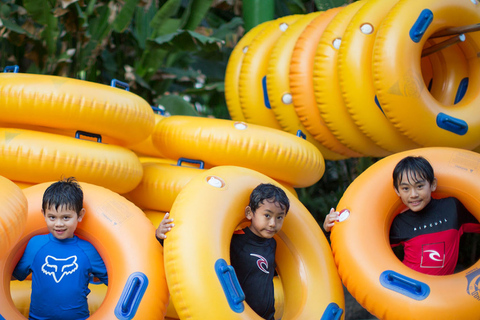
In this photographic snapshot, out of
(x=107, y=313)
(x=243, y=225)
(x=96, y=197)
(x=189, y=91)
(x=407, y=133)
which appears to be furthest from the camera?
(x=189, y=91)

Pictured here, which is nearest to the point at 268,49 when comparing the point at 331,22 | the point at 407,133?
the point at 331,22

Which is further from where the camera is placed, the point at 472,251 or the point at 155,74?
the point at 155,74

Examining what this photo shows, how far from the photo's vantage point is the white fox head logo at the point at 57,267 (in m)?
2.16

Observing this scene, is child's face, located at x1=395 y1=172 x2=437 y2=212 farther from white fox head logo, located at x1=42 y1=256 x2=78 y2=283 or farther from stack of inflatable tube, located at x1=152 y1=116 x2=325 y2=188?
white fox head logo, located at x1=42 y1=256 x2=78 y2=283

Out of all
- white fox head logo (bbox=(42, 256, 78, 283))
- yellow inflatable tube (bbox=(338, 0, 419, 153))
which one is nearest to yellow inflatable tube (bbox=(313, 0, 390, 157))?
yellow inflatable tube (bbox=(338, 0, 419, 153))

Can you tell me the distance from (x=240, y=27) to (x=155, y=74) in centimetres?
104

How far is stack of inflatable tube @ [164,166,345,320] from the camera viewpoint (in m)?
1.99

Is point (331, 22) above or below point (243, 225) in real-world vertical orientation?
above

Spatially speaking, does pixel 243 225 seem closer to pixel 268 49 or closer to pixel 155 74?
pixel 268 49

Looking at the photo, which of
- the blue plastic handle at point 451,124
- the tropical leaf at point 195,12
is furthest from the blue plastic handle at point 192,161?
the tropical leaf at point 195,12

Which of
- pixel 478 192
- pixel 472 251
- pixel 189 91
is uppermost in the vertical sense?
pixel 478 192

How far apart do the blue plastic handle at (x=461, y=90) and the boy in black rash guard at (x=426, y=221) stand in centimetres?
139

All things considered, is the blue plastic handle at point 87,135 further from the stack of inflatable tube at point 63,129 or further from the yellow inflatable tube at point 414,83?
the yellow inflatable tube at point 414,83

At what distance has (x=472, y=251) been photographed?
15.4ft
